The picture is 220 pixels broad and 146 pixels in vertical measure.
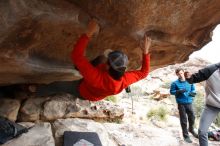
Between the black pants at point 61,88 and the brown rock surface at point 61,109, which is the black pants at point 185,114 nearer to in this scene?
the brown rock surface at point 61,109

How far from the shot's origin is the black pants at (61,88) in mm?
7047

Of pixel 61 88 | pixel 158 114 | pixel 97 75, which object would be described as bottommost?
pixel 158 114

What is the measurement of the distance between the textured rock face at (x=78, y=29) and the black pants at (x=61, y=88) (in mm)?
910

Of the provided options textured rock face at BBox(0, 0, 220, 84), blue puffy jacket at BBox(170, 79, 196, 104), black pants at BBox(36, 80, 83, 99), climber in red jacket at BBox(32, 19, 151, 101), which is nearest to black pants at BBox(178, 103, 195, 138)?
blue puffy jacket at BBox(170, 79, 196, 104)

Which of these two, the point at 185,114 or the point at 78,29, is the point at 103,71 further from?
the point at 185,114

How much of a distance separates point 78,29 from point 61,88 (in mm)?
2641

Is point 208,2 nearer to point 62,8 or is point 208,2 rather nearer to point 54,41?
point 62,8

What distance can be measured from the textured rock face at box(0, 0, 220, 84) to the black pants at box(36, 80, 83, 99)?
0.91m

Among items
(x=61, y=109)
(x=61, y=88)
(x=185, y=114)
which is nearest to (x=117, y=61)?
(x=61, y=109)

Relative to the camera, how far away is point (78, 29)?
495cm

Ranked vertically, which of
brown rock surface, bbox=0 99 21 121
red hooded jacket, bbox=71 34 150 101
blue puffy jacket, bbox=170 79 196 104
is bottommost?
brown rock surface, bbox=0 99 21 121

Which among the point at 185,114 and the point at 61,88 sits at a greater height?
the point at 61,88

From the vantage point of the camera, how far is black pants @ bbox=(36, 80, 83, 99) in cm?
705

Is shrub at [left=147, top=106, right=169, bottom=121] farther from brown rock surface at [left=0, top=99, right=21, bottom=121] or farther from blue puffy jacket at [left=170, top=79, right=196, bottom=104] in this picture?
brown rock surface at [left=0, top=99, right=21, bottom=121]
